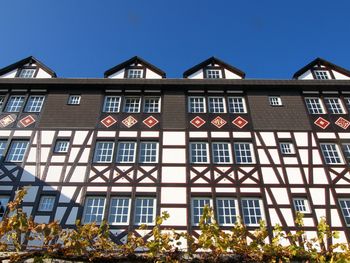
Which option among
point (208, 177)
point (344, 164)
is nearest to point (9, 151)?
point (208, 177)

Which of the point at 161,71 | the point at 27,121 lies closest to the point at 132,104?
the point at 161,71

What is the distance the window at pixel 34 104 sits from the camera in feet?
54.8

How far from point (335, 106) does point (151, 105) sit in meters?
9.31

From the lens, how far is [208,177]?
1433cm

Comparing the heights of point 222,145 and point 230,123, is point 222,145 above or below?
below

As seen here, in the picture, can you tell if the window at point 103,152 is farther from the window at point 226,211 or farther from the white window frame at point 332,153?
the white window frame at point 332,153

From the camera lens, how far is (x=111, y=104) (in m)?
17.1

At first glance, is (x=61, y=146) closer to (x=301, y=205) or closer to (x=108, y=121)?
(x=108, y=121)

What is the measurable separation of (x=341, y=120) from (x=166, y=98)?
860cm

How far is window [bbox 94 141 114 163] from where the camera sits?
49.2 feet

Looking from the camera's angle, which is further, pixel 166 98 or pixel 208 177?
pixel 166 98

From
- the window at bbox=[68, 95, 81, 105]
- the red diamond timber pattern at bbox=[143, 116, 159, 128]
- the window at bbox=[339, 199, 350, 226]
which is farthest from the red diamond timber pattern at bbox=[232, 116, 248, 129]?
the window at bbox=[68, 95, 81, 105]

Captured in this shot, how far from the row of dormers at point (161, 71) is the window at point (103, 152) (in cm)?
445

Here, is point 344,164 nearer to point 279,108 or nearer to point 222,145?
point 279,108
